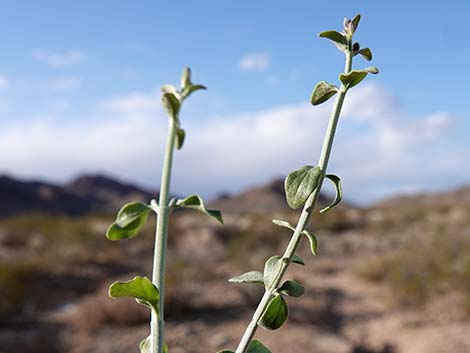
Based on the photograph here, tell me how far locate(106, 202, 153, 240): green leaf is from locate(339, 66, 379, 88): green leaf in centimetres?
34

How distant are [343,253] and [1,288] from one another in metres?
9.98

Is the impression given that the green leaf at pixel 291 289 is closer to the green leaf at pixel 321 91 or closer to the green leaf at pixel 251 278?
the green leaf at pixel 251 278

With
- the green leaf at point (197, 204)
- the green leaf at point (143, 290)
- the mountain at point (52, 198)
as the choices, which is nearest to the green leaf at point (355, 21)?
the green leaf at point (197, 204)

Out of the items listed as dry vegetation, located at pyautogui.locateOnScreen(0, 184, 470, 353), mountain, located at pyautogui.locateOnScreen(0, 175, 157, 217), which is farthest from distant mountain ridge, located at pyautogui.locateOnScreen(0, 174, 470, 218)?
dry vegetation, located at pyautogui.locateOnScreen(0, 184, 470, 353)

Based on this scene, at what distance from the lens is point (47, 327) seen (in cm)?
786

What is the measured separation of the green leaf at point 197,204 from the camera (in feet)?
2.99

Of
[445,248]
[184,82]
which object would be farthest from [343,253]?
[184,82]

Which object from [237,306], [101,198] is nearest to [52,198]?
[101,198]

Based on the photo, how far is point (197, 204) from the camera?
95 centimetres

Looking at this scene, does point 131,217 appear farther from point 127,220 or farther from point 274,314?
point 274,314

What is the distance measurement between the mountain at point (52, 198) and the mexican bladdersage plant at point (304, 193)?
4859 centimetres

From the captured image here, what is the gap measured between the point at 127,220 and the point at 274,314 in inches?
10.1

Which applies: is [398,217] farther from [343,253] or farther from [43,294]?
[43,294]

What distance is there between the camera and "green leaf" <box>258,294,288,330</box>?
888 millimetres
